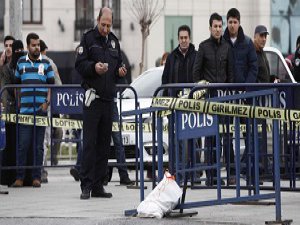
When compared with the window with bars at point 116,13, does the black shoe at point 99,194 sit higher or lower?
lower

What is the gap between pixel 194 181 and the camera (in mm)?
14969

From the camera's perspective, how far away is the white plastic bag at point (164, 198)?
12.5 metres

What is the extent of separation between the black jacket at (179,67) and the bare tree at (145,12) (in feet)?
101

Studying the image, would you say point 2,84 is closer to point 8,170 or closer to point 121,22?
point 8,170

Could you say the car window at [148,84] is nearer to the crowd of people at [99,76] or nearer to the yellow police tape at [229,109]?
the crowd of people at [99,76]

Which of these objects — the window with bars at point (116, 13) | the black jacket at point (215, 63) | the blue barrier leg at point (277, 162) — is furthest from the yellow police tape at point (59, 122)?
the window with bars at point (116, 13)

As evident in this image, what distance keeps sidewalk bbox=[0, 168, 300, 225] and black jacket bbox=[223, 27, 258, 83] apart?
1.78 m

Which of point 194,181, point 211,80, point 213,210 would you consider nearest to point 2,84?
point 211,80

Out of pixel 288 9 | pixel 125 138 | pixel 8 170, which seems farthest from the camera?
pixel 288 9

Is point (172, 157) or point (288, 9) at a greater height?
point (288, 9)

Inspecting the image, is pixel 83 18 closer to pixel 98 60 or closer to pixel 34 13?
pixel 34 13

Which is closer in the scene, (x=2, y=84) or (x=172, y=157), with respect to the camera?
(x=172, y=157)

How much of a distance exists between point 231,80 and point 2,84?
343 cm

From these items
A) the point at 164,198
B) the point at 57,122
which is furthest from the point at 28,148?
the point at 164,198
